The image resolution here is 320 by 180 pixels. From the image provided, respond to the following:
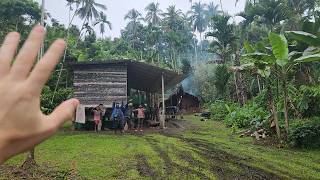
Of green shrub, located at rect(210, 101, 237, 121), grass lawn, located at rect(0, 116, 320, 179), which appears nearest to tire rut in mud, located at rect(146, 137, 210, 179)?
grass lawn, located at rect(0, 116, 320, 179)

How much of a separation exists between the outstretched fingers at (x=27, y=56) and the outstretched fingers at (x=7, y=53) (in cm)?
4

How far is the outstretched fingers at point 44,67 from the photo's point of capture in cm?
121

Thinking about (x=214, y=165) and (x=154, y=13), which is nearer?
(x=214, y=165)

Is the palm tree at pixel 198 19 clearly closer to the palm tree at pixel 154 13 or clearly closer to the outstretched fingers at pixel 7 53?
the palm tree at pixel 154 13

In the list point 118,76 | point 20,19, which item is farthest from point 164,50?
point 118,76

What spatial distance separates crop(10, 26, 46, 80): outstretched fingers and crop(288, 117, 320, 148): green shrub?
1193 centimetres

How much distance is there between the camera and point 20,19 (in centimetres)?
3784

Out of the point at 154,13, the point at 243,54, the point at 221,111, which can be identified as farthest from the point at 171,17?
the point at 243,54

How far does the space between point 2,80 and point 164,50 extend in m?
85.3

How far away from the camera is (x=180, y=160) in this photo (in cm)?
1020

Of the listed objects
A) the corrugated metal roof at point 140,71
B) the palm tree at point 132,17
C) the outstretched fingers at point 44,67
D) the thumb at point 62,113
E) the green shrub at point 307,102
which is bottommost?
the thumb at point 62,113

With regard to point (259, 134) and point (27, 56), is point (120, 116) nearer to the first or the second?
point (259, 134)

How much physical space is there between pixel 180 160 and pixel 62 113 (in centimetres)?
912

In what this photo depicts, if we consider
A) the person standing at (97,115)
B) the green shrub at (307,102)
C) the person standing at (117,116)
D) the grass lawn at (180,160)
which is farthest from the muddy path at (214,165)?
the person standing at (97,115)
